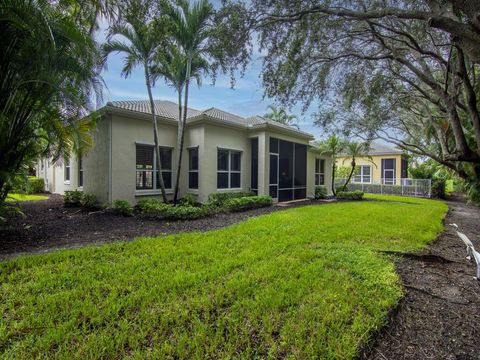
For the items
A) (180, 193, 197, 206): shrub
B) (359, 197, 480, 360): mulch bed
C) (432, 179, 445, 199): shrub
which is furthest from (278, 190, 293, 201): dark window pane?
(432, 179, 445, 199): shrub

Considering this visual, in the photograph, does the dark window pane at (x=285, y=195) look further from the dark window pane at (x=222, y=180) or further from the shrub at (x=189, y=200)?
the shrub at (x=189, y=200)

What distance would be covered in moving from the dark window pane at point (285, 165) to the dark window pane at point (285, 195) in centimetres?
33

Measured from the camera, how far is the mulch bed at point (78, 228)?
6340mm

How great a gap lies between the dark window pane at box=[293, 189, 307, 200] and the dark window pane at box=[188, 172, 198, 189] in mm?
7283

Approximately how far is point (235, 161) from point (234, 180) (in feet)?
3.56

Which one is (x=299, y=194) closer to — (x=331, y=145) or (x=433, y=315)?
(x=331, y=145)

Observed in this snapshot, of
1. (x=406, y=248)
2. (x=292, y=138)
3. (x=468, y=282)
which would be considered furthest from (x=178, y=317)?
(x=292, y=138)

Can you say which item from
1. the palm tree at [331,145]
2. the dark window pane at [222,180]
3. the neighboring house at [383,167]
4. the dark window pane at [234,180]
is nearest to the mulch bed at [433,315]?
the dark window pane at [222,180]

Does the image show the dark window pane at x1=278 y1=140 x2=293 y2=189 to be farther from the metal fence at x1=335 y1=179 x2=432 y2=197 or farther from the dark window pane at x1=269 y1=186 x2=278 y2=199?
the metal fence at x1=335 y1=179 x2=432 y2=197

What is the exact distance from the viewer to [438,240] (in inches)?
280

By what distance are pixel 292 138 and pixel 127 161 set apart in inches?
395

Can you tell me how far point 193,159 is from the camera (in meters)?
13.0

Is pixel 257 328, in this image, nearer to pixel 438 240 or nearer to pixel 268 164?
pixel 438 240

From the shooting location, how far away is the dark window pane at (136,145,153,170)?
460 inches
